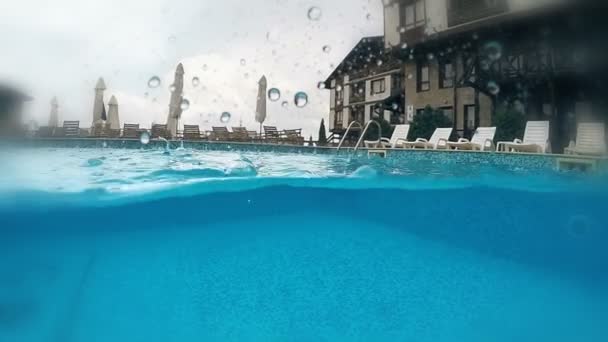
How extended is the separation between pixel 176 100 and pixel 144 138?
3.97 metres

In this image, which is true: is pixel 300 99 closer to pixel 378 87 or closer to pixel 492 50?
pixel 492 50

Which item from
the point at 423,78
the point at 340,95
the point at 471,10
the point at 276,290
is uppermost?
the point at 471,10

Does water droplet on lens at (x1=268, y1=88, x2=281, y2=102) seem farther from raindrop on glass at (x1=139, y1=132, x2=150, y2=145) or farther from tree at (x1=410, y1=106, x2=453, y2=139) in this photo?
raindrop on glass at (x1=139, y1=132, x2=150, y2=145)

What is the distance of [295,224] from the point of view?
6.93 metres

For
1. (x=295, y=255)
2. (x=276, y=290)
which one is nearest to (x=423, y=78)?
(x=295, y=255)

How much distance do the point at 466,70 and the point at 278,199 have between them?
41.7 ft

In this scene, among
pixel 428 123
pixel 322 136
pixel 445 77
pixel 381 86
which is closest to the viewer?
pixel 428 123

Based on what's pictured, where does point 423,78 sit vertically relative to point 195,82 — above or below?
above

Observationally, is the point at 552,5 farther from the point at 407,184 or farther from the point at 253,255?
the point at 253,255

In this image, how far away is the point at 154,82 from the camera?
26.2ft

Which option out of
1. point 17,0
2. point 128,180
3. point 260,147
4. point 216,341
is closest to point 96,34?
point 17,0

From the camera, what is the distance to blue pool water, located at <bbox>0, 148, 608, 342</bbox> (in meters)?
5.21

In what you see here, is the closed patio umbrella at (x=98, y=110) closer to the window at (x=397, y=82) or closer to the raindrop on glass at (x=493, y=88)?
the window at (x=397, y=82)

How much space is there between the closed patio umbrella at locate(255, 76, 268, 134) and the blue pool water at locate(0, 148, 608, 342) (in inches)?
363
